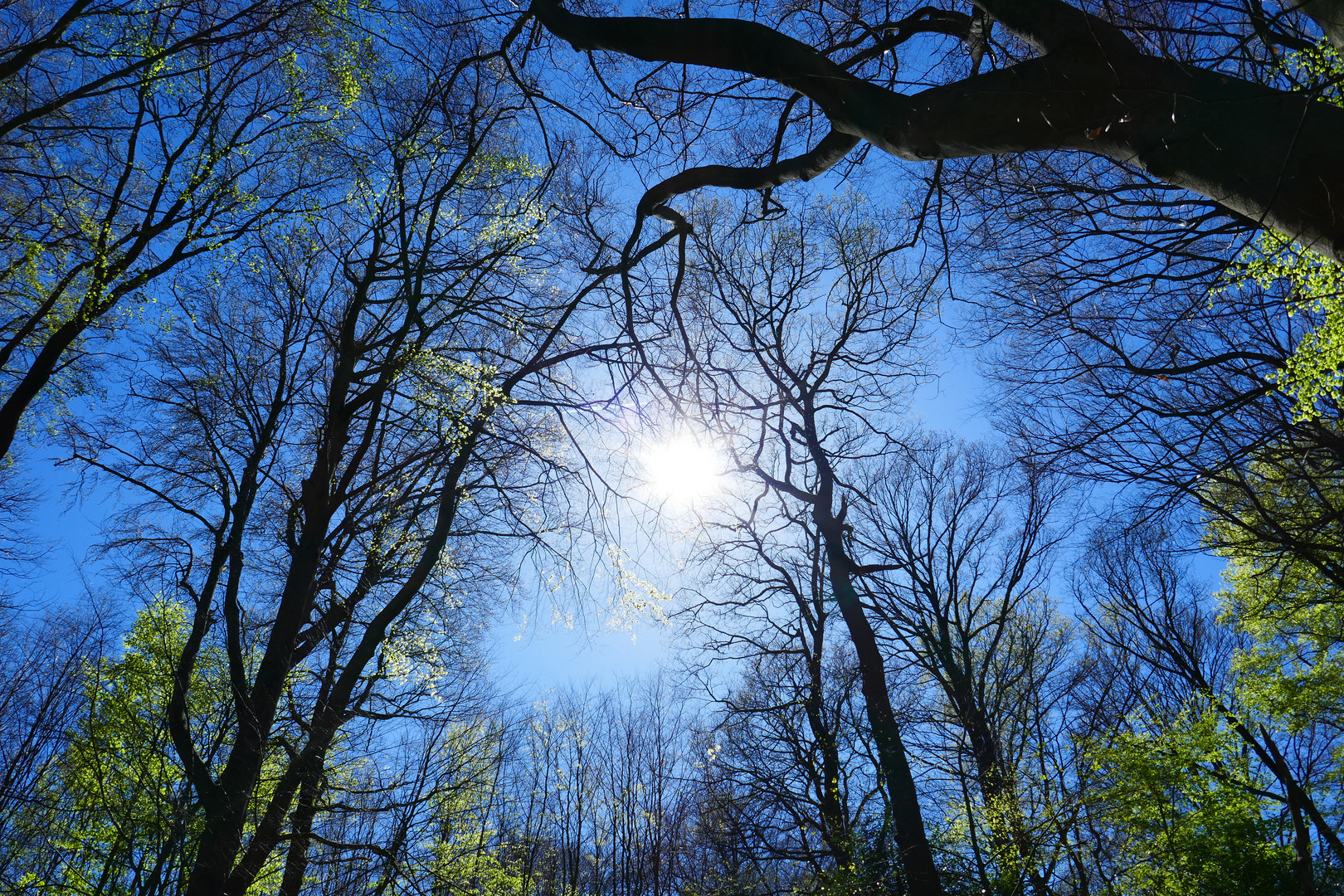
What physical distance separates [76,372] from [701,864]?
15088 mm

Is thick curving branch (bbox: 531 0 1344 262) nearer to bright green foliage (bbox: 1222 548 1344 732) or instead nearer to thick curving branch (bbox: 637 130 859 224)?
thick curving branch (bbox: 637 130 859 224)

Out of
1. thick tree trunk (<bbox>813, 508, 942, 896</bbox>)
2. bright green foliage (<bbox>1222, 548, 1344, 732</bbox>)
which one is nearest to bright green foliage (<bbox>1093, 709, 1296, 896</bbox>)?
bright green foliage (<bbox>1222, 548, 1344, 732</bbox>)

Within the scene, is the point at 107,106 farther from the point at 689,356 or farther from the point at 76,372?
the point at 689,356

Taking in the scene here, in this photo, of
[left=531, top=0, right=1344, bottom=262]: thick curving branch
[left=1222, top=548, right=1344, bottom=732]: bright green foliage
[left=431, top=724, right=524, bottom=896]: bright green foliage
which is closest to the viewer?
[left=531, top=0, right=1344, bottom=262]: thick curving branch

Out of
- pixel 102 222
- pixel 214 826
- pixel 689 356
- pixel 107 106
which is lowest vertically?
pixel 214 826

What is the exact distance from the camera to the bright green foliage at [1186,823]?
376 inches

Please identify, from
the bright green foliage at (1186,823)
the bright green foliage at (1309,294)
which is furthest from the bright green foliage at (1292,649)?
the bright green foliage at (1309,294)

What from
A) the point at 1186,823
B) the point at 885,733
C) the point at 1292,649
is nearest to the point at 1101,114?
A: the point at 885,733

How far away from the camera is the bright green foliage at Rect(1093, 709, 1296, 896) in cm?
955

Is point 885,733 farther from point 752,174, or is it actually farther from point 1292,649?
point 1292,649

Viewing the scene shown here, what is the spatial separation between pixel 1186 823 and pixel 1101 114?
12.1m

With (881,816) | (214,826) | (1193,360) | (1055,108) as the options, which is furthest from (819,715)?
(1055,108)

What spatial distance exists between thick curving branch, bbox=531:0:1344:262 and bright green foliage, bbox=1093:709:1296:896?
978 centimetres

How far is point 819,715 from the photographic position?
12406mm
